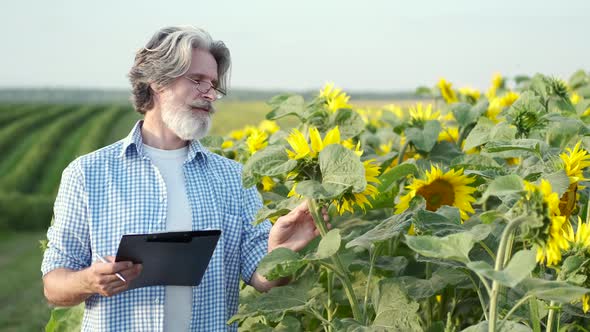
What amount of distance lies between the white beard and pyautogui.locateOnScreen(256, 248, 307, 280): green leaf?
0.66 meters

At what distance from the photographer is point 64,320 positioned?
2.89 metres

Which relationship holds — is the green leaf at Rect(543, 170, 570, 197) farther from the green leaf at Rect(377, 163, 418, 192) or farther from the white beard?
the white beard

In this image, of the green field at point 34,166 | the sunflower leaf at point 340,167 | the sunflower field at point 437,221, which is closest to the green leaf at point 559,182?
the sunflower field at point 437,221

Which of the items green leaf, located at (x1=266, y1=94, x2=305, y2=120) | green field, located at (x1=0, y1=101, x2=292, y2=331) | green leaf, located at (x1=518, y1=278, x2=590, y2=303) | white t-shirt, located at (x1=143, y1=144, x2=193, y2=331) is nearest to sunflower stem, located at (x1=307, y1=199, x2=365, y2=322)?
green leaf, located at (x1=518, y1=278, x2=590, y2=303)

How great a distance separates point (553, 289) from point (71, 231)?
1.31 metres

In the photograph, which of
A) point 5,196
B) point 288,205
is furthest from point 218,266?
point 5,196

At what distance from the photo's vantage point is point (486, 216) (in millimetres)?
1401

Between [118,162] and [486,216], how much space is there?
121cm

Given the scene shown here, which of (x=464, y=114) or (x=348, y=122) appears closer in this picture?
(x=348, y=122)

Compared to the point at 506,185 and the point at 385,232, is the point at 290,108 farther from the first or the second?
the point at 506,185

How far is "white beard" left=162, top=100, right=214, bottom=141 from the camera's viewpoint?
88.2 inches

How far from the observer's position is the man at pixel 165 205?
7.16ft

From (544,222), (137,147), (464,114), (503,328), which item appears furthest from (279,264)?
(464,114)

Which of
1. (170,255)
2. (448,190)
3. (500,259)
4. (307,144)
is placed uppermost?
(307,144)
